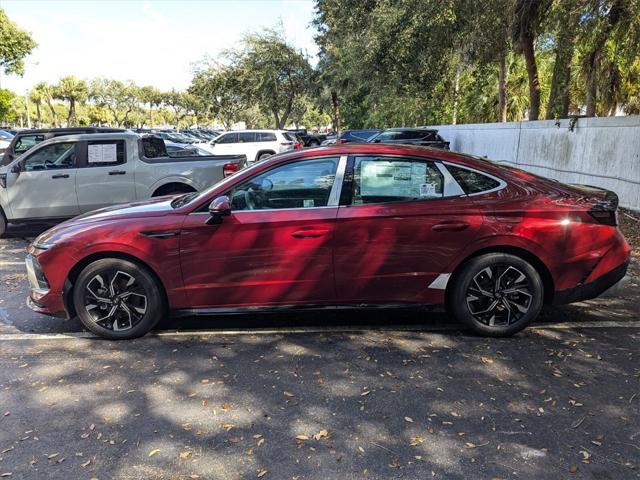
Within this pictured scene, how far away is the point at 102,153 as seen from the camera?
8766 mm

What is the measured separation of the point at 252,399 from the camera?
11.7 feet

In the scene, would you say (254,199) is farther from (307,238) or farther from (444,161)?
(444,161)

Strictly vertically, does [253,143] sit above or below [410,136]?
below

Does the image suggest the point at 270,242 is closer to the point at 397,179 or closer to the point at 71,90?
the point at 397,179

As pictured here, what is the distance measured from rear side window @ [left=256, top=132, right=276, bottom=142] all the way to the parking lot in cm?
1831

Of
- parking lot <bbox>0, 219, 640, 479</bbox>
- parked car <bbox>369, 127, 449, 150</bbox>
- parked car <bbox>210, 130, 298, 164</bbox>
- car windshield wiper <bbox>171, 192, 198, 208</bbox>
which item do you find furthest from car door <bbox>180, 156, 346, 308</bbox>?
parked car <bbox>210, 130, 298, 164</bbox>

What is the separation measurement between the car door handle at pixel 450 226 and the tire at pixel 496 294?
30 cm

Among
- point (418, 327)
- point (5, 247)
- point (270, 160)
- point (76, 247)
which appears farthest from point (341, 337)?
point (5, 247)

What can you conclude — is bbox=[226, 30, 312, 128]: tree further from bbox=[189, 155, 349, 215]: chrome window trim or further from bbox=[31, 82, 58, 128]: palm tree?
bbox=[31, 82, 58, 128]: palm tree

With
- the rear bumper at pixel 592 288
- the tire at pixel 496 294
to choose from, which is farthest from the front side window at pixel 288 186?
the rear bumper at pixel 592 288

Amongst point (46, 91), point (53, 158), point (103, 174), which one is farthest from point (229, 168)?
point (46, 91)

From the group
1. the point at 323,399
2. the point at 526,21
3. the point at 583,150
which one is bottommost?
the point at 323,399

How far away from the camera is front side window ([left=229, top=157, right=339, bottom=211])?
175 inches

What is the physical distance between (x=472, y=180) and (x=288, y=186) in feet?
5.19
